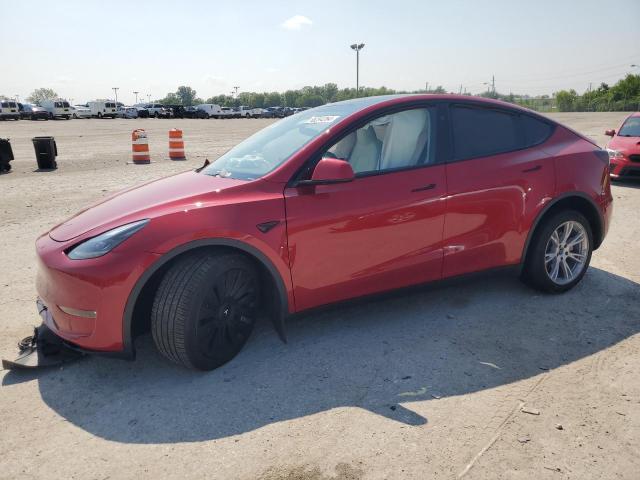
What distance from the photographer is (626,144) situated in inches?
402

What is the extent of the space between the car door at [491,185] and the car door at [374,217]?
17 centimetres

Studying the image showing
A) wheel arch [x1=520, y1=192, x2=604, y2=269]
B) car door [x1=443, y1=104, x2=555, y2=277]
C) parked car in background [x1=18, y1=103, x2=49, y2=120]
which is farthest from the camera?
parked car in background [x1=18, y1=103, x2=49, y2=120]

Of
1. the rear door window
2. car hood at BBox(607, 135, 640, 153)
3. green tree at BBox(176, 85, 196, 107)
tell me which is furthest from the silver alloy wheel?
green tree at BBox(176, 85, 196, 107)

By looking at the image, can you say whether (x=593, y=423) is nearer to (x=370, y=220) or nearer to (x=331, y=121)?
→ (x=370, y=220)

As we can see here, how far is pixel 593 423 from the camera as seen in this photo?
2654 millimetres

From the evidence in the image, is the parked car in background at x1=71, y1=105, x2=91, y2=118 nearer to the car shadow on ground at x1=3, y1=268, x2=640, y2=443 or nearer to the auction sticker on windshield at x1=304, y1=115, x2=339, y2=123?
the auction sticker on windshield at x1=304, y1=115, x2=339, y2=123

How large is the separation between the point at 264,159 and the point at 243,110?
70285 millimetres

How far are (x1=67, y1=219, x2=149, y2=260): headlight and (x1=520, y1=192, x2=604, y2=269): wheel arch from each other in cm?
304

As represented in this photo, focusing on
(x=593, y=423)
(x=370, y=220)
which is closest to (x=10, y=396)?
(x=370, y=220)

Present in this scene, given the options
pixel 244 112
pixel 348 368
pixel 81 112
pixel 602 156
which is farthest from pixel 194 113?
pixel 348 368

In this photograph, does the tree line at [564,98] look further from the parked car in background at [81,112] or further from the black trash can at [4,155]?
the black trash can at [4,155]

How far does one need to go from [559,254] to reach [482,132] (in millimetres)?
1323

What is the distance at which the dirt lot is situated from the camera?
7.86 feet

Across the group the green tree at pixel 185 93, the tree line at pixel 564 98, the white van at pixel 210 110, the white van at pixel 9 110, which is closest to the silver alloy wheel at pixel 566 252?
the tree line at pixel 564 98
